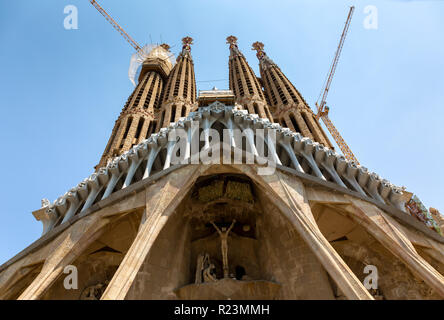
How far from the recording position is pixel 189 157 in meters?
10.9

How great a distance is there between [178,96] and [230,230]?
19.1 m

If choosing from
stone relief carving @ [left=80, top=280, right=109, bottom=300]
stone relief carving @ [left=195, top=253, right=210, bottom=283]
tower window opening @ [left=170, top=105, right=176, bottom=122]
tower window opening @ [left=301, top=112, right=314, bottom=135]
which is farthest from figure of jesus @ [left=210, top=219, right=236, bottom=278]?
tower window opening @ [left=170, top=105, right=176, bottom=122]

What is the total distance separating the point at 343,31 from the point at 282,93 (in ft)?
72.7

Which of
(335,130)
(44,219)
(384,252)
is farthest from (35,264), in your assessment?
(335,130)

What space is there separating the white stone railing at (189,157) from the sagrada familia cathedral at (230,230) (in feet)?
0.16

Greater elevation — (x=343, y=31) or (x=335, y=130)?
(x=343, y=31)

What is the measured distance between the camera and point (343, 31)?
44.7m

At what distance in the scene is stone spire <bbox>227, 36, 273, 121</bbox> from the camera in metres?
27.1

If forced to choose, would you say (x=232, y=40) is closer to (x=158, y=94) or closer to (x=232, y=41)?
(x=232, y=41)

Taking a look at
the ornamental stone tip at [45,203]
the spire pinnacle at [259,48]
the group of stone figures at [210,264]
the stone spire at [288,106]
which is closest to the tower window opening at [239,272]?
the group of stone figures at [210,264]

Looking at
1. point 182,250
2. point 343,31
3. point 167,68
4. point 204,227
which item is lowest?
point 182,250

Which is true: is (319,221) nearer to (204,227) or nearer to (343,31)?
(204,227)
